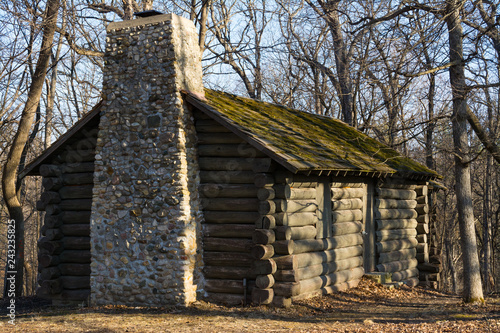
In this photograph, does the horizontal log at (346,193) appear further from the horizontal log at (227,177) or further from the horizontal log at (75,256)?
the horizontal log at (75,256)

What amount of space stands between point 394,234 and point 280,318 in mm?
6574

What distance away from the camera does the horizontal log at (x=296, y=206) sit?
10.5 meters

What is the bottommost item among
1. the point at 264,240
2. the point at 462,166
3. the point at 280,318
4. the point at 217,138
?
the point at 280,318

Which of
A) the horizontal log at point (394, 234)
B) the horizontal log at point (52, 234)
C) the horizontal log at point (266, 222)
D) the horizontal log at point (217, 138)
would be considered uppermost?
the horizontal log at point (217, 138)

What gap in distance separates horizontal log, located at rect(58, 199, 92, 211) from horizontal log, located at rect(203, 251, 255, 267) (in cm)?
308

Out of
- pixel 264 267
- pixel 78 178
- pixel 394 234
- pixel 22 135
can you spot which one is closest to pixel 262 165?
pixel 264 267

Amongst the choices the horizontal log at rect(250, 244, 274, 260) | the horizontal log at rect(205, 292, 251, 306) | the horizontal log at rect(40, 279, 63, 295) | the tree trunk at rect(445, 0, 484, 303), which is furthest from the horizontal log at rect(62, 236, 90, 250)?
the tree trunk at rect(445, 0, 484, 303)

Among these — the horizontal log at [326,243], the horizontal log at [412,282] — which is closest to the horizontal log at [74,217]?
the horizontal log at [326,243]

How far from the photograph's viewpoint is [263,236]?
10195mm

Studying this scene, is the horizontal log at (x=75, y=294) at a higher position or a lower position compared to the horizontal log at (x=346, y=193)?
lower

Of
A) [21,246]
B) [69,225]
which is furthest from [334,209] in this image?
[21,246]

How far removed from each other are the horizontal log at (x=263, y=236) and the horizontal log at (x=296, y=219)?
Answer: 1.11 feet

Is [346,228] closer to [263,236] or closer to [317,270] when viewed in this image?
[317,270]

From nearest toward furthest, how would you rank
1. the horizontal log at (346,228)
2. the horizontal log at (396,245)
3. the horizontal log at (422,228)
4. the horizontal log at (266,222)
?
the horizontal log at (266,222), the horizontal log at (346,228), the horizontal log at (396,245), the horizontal log at (422,228)
